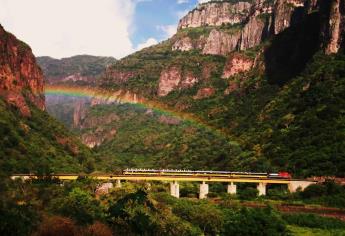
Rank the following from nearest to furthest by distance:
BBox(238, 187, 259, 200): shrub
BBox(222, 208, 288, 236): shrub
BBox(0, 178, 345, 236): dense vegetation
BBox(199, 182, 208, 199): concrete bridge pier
Result: BBox(0, 178, 345, 236): dense vegetation → BBox(222, 208, 288, 236): shrub → BBox(238, 187, 259, 200): shrub → BBox(199, 182, 208, 199): concrete bridge pier

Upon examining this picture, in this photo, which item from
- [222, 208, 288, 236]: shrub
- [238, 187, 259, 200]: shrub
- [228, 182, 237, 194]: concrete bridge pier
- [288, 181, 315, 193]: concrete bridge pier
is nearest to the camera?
[222, 208, 288, 236]: shrub

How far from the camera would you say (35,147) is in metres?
162

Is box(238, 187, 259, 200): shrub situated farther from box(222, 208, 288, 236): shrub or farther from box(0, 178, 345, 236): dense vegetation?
box(222, 208, 288, 236): shrub

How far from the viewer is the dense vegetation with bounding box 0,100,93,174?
14312cm

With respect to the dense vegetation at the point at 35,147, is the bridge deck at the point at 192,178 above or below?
below

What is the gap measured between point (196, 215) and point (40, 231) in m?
37.0

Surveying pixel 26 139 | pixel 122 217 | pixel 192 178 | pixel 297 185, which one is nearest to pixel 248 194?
pixel 297 185

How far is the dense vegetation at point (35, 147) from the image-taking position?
14312 cm

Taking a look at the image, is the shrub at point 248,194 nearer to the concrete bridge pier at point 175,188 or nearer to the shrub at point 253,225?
the concrete bridge pier at point 175,188

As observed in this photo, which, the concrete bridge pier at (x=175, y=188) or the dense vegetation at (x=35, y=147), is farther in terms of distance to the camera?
the dense vegetation at (x=35, y=147)

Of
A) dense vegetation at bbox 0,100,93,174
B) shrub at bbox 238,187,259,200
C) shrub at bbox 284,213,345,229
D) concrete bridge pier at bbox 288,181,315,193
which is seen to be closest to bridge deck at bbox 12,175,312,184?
concrete bridge pier at bbox 288,181,315,193

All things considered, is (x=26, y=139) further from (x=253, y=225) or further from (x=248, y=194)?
(x=253, y=225)

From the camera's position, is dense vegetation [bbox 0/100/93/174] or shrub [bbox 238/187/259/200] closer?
shrub [bbox 238/187/259/200]

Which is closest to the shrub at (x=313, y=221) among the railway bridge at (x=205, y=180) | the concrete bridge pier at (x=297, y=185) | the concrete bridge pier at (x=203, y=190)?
the concrete bridge pier at (x=297, y=185)
